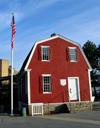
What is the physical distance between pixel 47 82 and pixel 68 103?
2.68 metres

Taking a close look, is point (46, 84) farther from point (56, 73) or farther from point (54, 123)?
point (54, 123)

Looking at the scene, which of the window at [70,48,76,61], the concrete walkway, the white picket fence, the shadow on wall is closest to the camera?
the concrete walkway

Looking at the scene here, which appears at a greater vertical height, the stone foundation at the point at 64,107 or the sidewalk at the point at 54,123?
the stone foundation at the point at 64,107

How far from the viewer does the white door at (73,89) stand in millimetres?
15828

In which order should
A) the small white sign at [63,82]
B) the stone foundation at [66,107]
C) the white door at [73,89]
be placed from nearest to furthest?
1. the stone foundation at [66,107]
2. the small white sign at [63,82]
3. the white door at [73,89]

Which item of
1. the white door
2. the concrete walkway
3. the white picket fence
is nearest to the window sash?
the white door

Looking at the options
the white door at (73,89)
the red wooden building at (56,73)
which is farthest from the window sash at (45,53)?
the white door at (73,89)

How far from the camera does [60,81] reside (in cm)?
1569

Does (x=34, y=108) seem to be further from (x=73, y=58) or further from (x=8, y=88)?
(x=8, y=88)

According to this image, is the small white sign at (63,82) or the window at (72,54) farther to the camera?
the window at (72,54)

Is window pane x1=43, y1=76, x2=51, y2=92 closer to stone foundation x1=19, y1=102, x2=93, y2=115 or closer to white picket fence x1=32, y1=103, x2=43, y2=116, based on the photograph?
stone foundation x1=19, y1=102, x2=93, y2=115

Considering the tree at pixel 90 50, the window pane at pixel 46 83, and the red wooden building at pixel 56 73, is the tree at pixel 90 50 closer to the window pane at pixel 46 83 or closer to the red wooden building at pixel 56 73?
the red wooden building at pixel 56 73

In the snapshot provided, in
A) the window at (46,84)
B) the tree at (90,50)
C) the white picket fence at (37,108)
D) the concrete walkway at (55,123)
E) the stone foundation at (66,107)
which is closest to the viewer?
the concrete walkway at (55,123)

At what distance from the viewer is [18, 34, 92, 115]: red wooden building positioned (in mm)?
14969
